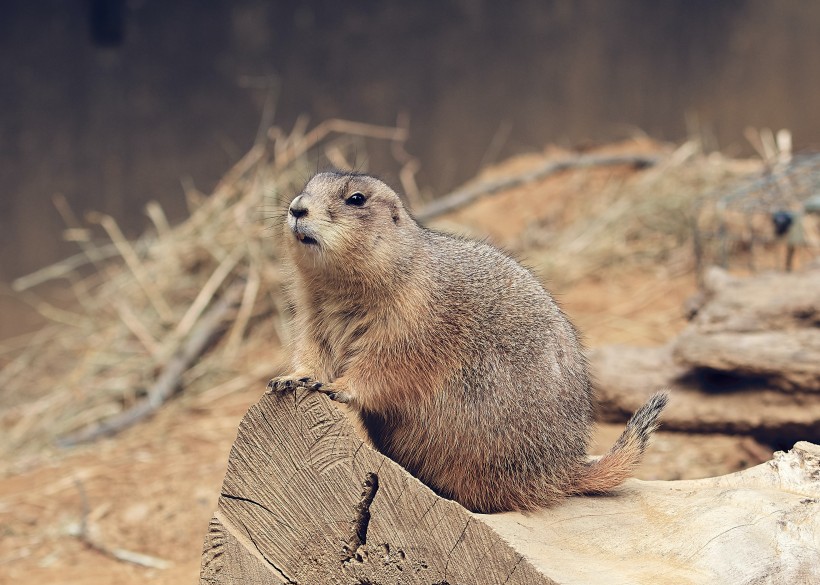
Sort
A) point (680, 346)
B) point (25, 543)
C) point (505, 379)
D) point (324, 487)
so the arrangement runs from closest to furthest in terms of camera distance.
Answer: point (324, 487) < point (505, 379) < point (680, 346) < point (25, 543)

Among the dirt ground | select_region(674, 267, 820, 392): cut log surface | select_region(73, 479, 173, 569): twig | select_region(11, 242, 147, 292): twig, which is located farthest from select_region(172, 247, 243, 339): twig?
select_region(674, 267, 820, 392): cut log surface

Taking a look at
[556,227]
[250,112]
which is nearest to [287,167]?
[250,112]

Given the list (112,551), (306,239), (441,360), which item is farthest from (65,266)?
(441,360)

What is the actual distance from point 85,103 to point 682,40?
4.99m

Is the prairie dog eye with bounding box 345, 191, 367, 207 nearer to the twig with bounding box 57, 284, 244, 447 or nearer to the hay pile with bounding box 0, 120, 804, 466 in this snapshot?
the hay pile with bounding box 0, 120, 804, 466

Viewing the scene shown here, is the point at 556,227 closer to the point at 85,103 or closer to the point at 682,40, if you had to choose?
the point at 682,40

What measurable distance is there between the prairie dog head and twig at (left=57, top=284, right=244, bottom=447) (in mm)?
3744

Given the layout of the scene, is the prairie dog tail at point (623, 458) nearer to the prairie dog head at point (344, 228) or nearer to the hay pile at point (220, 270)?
the prairie dog head at point (344, 228)

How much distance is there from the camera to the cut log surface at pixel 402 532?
7.36 ft

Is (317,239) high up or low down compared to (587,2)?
down

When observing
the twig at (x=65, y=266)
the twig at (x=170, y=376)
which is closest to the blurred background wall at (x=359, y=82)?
the twig at (x=65, y=266)

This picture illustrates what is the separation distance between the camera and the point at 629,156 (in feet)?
28.0

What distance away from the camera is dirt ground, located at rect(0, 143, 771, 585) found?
4.49 metres

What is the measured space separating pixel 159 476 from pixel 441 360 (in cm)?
310
